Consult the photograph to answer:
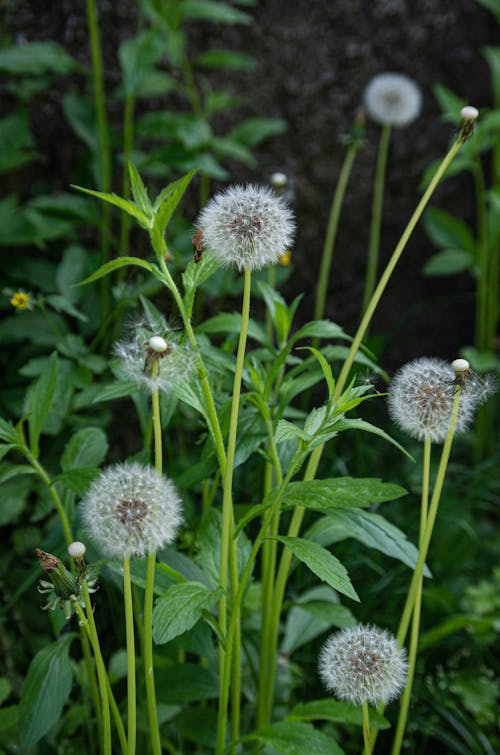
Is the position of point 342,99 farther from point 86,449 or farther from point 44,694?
point 44,694

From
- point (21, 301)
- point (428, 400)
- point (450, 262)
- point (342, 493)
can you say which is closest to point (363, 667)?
point (342, 493)

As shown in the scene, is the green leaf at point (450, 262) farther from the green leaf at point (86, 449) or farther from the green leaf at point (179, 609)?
the green leaf at point (179, 609)

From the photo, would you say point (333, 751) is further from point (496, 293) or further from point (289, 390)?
point (496, 293)

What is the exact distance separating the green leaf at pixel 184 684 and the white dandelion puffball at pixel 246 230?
2.04 feet

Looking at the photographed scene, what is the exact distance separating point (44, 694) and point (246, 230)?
2.06 feet

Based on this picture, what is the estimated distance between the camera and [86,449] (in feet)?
3.78

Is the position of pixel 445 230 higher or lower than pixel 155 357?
lower

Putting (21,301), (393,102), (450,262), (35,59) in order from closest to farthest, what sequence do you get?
(21,301) < (35,59) < (393,102) < (450,262)

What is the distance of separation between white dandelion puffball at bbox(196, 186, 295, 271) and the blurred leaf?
105 centimetres

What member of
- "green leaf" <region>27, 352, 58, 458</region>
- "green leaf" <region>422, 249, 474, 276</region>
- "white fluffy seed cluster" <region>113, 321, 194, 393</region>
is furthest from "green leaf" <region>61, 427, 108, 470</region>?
"green leaf" <region>422, 249, 474, 276</region>

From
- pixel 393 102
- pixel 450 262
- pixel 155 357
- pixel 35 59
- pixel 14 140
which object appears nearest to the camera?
pixel 155 357

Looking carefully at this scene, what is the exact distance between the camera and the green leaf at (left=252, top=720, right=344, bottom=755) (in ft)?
3.14

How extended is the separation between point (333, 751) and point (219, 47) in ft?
5.90

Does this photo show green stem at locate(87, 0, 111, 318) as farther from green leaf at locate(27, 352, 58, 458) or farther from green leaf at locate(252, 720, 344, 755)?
green leaf at locate(252, 720, 344, 755)
